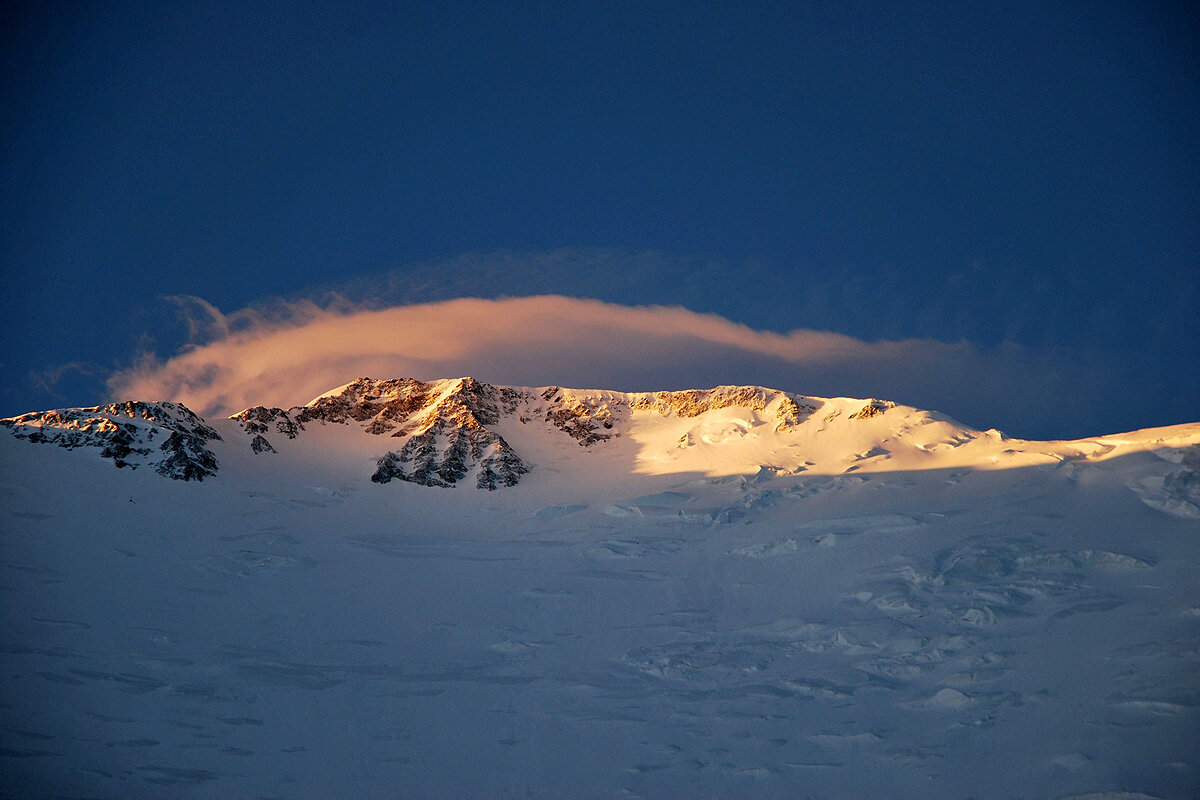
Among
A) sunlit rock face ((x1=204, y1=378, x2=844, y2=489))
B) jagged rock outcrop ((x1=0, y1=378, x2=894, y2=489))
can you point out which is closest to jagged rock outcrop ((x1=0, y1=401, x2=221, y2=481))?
jagged rock outcrop ((x1=0, y1=378, x2=894, y2=489))

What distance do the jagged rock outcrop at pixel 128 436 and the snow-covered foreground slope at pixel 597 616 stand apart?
23 cm

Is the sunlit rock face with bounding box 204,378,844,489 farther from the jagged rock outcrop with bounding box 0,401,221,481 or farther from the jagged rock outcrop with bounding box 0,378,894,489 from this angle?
the jagged rock outcrop with bounding box 0,401,221,481

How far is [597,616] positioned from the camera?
36844 mm

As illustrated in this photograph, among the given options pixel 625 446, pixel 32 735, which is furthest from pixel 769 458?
pixel 32 735

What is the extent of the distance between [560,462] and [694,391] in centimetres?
1844

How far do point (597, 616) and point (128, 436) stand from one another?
37015 millimetres

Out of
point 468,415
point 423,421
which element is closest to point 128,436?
point 423,421

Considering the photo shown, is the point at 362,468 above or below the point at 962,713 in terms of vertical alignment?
above

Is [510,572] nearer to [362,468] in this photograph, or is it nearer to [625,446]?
Answer: [362,468]

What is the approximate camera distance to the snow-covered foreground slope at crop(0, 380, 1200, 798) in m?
21.3

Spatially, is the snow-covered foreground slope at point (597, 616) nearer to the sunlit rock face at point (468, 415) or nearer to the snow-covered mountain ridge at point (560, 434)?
the snow-covered mountain ridge at point (560, 434)

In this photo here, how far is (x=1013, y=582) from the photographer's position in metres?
34.9

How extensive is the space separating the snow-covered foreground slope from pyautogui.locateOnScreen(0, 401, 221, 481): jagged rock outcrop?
0.77ft

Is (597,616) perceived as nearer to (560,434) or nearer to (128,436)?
(128,436)
